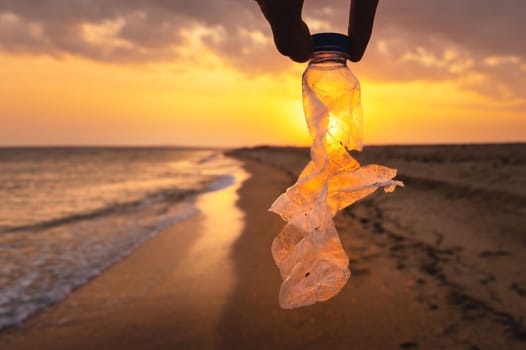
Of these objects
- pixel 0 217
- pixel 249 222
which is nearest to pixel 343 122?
pixel 249 222

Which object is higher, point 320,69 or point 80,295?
point 320,69

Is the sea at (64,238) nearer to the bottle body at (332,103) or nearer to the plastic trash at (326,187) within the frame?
the plastic trash at (326,187)

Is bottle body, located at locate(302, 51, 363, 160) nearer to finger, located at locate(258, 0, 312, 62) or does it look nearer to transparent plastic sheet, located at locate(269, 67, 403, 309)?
transparent plastic sheet, located at locate(269, 67, 403, 309)

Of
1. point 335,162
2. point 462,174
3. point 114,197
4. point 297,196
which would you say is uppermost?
point 335,162

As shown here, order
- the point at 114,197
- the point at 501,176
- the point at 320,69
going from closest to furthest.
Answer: the point at 320,69 → the point at 501,176 → the point at 114,197

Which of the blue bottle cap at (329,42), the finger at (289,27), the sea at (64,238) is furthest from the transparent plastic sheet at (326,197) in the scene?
the sea at (64,238)

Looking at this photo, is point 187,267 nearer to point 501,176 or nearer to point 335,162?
point 335,162

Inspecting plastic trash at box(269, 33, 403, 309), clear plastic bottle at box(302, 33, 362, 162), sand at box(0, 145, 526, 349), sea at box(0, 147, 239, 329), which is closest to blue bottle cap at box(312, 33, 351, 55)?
clear plastic bottle at box(302, 33, 362, 162)
